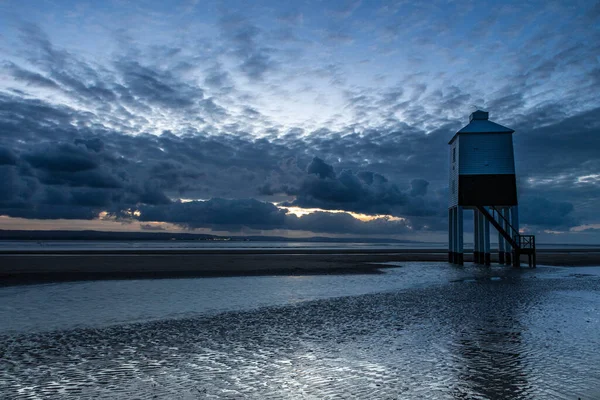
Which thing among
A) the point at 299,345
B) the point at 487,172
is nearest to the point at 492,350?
the point at 299,345

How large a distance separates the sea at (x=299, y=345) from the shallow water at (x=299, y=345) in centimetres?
4

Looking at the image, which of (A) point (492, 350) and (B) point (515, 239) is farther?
(B) point (515, 239)

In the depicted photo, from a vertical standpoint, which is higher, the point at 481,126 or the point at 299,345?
the point at 481,126

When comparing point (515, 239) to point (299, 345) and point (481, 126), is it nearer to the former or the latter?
point (481, 126)

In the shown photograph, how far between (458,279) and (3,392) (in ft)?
81.8

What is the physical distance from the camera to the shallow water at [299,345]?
7613mm

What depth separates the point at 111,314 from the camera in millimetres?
14984

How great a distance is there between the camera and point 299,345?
10.7m

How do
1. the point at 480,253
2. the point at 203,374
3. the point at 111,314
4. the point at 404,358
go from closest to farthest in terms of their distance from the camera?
the point at 203,374, the point at 404,358, the point at 111,314, the point at 480,253

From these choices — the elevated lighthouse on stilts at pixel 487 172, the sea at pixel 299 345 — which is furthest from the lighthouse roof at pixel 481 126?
the sea at pixel 299 345

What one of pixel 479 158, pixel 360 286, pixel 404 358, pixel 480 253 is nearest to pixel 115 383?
pixel 404 358

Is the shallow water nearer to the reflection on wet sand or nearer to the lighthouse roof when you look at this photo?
the reflection on wet sand


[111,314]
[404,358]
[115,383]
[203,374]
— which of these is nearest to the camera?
[115,383]

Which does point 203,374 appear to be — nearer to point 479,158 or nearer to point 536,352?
point 536,352
